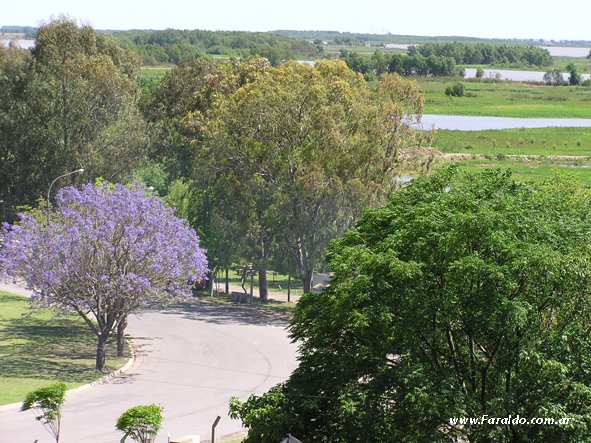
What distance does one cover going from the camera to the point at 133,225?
38.2 metres

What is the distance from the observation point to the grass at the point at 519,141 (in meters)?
99.4

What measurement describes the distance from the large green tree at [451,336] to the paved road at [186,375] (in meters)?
7.79

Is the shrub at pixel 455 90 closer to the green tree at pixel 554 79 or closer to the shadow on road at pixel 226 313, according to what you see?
the green tree at pixel 554 79

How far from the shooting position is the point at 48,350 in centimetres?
4075

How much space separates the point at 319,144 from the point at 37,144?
22.1 meters

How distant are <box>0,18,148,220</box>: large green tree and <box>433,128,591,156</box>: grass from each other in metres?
40.4

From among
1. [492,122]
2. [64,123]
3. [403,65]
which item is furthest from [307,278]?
[403,65]

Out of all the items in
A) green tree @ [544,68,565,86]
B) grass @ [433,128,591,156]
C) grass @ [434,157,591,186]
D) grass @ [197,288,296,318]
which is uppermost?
green tree @ [544,68,565,86]

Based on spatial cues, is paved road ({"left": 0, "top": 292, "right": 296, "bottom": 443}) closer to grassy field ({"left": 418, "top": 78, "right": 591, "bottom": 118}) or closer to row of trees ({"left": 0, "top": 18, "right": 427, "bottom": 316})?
row of trees ({"left": 0, "top": 18, "right": 427, "bottom": 316})

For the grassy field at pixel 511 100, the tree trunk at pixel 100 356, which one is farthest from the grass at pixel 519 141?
the tree trunk at pixel 100 356

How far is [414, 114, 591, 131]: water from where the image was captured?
120 meters

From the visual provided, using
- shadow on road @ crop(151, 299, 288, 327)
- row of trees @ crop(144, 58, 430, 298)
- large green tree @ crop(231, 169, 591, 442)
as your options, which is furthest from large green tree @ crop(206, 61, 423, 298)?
large green tree @ crop(231, 169, 591, 442)

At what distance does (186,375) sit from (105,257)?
537 centimetres

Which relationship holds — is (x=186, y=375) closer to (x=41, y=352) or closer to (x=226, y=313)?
(x=41, y=352)
